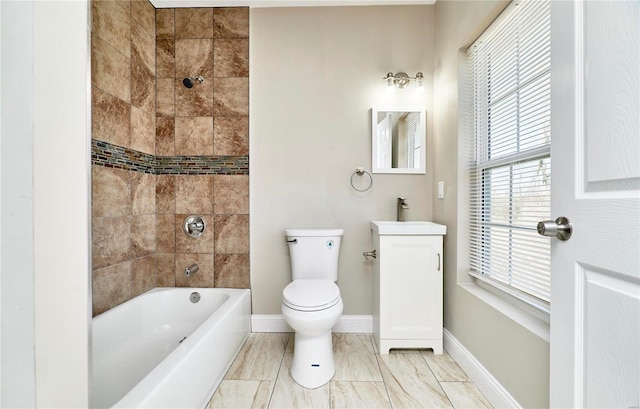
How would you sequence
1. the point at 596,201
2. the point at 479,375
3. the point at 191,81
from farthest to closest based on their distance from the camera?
1. the point at 191,81
2. the point at 479,375
3. the point at 596,201

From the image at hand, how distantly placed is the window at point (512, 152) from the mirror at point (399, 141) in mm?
456

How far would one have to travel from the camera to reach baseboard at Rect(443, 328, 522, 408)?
1.27m

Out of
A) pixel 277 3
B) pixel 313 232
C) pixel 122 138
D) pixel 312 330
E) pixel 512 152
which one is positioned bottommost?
pixel 312 330

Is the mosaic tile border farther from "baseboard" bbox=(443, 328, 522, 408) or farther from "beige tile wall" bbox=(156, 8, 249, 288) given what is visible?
"baseboard" bbox=(443, 328, 522, 408)

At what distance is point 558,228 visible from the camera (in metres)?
0.78

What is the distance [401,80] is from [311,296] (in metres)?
1.65

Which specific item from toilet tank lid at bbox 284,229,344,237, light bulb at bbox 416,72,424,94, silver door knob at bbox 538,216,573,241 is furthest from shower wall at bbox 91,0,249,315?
silver door knob at bbox 538,216,573,241

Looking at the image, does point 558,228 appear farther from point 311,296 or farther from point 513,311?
point 311,296

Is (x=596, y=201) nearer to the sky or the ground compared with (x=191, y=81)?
nearer to the ground

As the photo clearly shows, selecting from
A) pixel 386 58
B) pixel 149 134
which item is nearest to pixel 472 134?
pixel 386 58

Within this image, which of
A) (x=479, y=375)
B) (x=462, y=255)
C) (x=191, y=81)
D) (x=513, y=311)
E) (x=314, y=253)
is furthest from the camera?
(x=191, y=81)

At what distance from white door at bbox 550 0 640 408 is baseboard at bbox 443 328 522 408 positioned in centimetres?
57

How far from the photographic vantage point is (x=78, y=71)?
0.55 metres

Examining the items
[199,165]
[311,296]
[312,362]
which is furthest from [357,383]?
[199,165]
